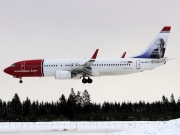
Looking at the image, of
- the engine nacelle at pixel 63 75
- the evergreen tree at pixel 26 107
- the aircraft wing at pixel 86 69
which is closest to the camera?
A: the aircraft wing at pixel 86 69

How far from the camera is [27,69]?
74.1m

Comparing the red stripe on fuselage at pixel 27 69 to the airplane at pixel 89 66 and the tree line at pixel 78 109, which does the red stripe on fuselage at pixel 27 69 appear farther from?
the tree line at pixel 78 109

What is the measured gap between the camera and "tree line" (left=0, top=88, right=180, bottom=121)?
10019cm

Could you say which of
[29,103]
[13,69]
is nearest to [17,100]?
[29,103]

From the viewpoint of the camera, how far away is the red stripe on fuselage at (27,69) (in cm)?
7362

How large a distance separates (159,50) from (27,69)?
19531 millimetres

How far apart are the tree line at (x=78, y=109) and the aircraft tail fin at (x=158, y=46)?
1945 cm

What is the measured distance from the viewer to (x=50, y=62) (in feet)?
243

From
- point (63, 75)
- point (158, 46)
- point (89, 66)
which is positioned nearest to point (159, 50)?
point (158, 46)

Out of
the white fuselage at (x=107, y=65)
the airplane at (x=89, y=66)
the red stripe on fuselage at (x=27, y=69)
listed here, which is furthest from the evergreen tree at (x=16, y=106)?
the white fuselage at (x=107, y=65)

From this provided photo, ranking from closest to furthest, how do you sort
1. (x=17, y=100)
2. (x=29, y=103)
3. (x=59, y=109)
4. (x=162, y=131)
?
(x=162, y=131) < (x=59, y=109) < (x=29, y=103) < (x=17, y=100)

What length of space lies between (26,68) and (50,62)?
142 inches

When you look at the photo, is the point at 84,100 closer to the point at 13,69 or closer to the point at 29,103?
the point at 29,103

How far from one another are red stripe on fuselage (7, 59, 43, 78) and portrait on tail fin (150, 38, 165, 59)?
1631 cm
